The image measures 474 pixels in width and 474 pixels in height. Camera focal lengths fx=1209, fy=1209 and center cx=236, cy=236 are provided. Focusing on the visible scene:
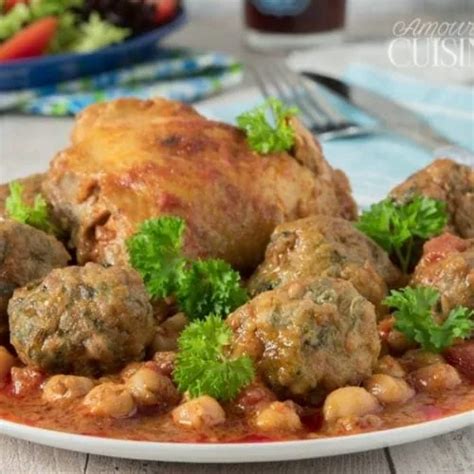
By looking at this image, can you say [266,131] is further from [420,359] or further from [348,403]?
[348,403]

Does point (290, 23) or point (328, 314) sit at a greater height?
point (328, 314)

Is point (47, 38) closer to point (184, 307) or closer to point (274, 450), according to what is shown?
point (184, 307)

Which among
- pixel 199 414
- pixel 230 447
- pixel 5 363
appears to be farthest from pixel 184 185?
pixel 230 447

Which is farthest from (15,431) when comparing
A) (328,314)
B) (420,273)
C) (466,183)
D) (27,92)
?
(27,92)

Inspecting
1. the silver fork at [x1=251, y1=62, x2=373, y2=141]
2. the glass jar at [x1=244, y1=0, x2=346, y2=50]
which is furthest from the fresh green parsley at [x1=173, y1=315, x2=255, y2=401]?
the glass jar at [x1=244, y1=0, x2=346, y2=50]

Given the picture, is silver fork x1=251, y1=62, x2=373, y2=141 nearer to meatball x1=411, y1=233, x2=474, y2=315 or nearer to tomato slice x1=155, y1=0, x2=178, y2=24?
tomato slice x1=155, y1=0, x2=178, y2=24

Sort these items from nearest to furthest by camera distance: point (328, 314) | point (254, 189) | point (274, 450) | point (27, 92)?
point (274, 450), point (328, 314), point (254, 189), point (27, 92)

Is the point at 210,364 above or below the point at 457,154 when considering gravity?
above
